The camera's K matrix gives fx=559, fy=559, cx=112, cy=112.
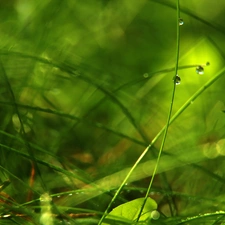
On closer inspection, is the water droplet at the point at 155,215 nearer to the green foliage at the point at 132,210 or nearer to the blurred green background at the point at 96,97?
the green foliage at the point at 132,210

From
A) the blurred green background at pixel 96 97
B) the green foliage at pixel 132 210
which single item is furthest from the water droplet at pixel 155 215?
the blurred green background at pixel 96 97

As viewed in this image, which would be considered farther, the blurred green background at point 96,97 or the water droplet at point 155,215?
the blurred green background at point 96,97

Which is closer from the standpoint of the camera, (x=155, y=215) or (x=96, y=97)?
(x=155, y=215)

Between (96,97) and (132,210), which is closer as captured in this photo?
(132,210)

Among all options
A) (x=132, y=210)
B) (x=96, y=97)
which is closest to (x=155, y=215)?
(x=132, y=210)

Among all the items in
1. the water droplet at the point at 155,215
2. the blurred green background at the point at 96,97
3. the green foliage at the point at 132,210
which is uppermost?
the blurred green background at the point at 96,97

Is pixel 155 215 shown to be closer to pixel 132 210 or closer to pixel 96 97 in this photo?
pixel 132 210

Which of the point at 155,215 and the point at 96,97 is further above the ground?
the point at 96,97

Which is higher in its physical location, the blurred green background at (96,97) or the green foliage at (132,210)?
the blurred green background at (96,97)

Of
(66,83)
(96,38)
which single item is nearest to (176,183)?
(66,83)
